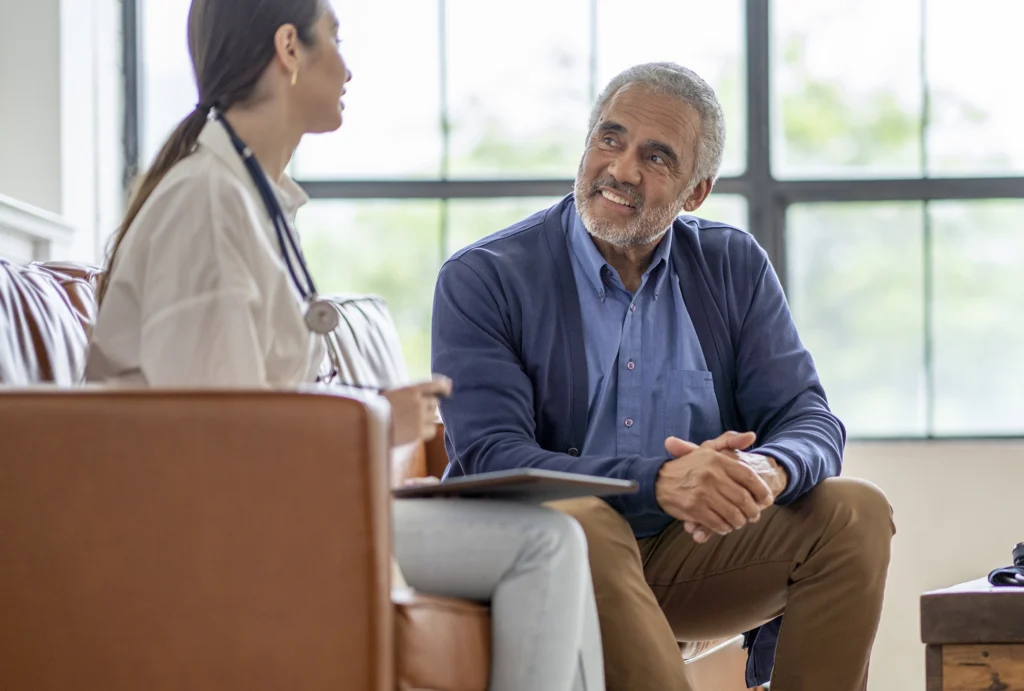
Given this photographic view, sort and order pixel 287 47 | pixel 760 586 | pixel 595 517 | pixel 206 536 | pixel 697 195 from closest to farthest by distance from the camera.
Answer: pixel 206 536 < pixel 287 47 < pixel 595 517 < pixel 760 586 < pixel 697 195

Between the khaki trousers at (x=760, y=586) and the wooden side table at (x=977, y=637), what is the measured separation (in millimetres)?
228

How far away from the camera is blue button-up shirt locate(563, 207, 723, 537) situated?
7.22 ft

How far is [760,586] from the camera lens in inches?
81.7

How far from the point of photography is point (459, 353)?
2.12 m

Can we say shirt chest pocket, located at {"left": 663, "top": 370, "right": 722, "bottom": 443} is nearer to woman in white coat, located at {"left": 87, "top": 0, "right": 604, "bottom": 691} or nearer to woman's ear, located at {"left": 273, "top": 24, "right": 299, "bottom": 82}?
woman in white coat, located at {"left": 87, "top": 0, "right": 604, "bottom": 691}

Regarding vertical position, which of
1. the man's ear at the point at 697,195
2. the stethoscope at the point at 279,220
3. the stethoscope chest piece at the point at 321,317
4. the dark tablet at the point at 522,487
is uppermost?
the man's ear at the point at 697,195

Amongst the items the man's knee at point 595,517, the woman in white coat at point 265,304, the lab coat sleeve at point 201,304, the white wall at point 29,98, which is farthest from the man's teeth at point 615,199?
the white wall at point 29,98

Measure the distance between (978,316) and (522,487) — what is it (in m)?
2.68

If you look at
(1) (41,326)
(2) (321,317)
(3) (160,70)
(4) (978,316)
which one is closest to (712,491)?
(2) (321,317)

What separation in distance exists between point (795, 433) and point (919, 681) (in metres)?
1.79

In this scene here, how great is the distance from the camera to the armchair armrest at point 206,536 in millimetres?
1346

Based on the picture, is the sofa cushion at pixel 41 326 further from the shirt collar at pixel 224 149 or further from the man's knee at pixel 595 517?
the man's knee at pixel 595 517

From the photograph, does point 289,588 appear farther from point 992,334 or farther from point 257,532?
point 992,334

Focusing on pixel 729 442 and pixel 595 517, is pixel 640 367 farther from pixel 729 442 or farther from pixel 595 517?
pixel 595 517
